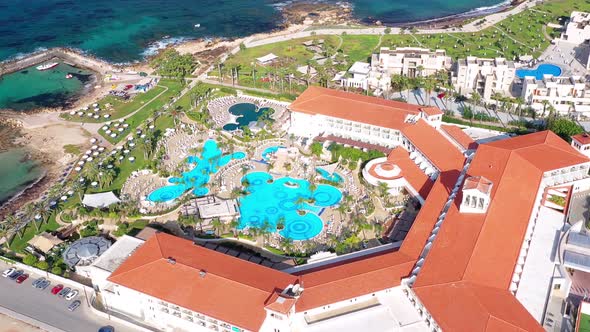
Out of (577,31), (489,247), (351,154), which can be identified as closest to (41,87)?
(351,154)

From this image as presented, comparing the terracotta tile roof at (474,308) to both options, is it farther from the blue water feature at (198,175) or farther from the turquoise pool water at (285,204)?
the blue water feature at (198,175)

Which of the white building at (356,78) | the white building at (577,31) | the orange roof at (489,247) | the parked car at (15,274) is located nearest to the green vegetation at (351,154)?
the orange roof at (489,247)

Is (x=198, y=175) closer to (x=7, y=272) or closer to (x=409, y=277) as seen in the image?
(x=7, y=272)

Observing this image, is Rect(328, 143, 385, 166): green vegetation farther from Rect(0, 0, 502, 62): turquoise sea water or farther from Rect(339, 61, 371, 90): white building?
Rect(0, 0, 502, 62): turquoise sea water

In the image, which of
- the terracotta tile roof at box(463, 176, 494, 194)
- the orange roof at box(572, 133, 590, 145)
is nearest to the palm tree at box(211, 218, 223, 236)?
the terracotta tile roof at box(463, 176, 494, 194)

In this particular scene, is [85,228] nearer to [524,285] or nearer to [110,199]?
[110,199]

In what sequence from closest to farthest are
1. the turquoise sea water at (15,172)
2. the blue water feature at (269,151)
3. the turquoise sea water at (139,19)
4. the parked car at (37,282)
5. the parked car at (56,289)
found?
the parked car at (56,289) < the parked car at (37,282) < the turquoise sea water at (15,172) < the blue water feature at (269,151) < the turquoise sea water at (139,19)
